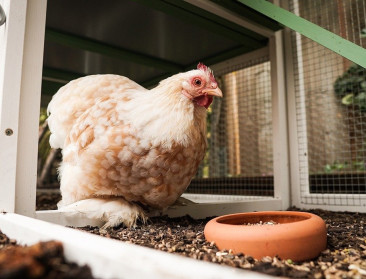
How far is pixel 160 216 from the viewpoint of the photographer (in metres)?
1.61

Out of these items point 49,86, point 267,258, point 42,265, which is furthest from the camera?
point 49,86

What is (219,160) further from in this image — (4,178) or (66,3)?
(4,178)

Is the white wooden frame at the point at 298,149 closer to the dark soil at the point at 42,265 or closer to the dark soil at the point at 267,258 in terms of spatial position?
the dark soil at the point at 267,258

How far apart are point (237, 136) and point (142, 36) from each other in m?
1.52

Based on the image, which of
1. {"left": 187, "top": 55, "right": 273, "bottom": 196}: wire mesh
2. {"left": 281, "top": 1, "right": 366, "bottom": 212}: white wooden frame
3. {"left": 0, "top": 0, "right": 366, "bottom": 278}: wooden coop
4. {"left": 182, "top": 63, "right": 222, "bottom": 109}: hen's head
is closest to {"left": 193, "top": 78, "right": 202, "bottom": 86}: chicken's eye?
{"left": 182, "top": 63, "right": 222, "bottom": 109}: hen's head

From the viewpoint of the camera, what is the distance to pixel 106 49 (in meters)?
2.48

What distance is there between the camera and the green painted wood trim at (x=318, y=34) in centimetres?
112

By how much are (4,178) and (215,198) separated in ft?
5.62

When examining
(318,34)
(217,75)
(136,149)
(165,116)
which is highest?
(217,75)

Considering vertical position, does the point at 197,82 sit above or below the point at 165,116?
above

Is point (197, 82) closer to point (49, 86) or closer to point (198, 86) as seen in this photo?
point (198, 86)

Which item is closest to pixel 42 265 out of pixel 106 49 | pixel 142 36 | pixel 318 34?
pixel 318 34

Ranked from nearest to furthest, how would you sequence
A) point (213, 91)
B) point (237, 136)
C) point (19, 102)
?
point (19, 102) < point (213, 91) < point (237, 136)

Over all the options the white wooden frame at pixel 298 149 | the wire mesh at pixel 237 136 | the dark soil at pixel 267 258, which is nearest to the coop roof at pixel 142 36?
the white wooden frame at pixel 298 149
